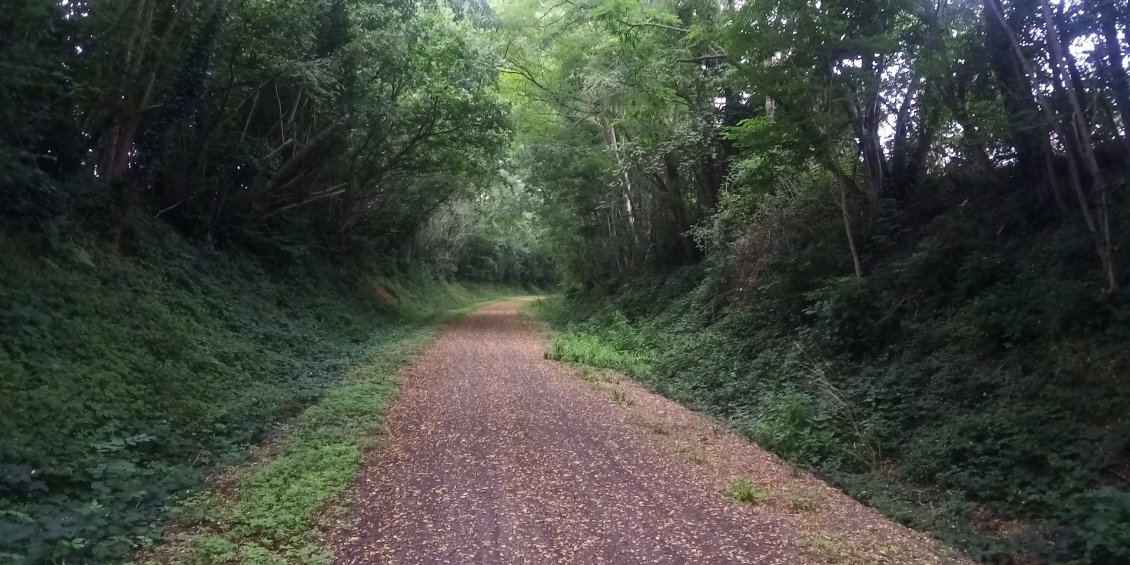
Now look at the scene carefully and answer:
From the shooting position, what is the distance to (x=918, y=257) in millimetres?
9516

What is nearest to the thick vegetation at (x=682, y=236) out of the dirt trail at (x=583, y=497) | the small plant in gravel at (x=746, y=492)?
the dirt trail at (x=583, y=497)

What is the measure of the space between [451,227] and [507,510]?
3576 cm

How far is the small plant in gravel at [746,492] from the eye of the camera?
5.96 m

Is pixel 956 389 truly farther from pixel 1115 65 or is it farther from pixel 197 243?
pixel 197 243

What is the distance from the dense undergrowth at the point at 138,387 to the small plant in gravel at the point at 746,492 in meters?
3.62

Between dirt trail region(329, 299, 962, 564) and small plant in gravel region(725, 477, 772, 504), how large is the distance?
8 centimetres

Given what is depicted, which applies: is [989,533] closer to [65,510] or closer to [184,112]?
[65,510]

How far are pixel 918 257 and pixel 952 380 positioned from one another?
2533 mm

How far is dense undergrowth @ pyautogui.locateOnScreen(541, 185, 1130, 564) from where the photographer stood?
5477 mm

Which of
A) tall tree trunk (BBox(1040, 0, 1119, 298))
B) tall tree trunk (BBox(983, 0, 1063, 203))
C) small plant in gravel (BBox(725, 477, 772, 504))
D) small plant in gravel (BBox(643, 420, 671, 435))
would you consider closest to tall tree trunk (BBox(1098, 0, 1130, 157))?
tall tree trunk (BBox(1040, 0, 1119, 298))

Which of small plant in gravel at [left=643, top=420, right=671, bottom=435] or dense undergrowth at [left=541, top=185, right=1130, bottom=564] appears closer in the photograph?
dense undergrowth at [left=541, top=185, right=1130, bottom=564]

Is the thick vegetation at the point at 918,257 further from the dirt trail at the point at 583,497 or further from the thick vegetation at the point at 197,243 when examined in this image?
the thick vegetation at the point at 197,243

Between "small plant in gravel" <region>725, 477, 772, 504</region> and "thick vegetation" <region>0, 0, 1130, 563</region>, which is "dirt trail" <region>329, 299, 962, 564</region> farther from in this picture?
"thick vegetation" <region>0, 0, 1130, 563</region>

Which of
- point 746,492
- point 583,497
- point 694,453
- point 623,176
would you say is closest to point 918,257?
point 694,453
